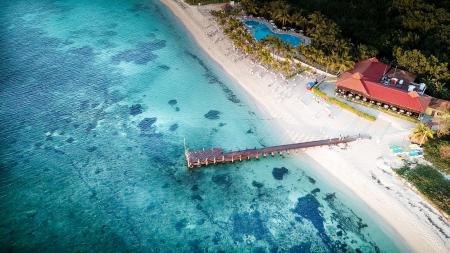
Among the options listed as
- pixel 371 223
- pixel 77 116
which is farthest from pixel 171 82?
pixel 371 223

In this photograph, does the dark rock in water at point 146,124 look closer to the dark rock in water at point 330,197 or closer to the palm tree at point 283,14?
the dark rock in water at point 330,197

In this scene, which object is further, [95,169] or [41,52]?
[41,52]

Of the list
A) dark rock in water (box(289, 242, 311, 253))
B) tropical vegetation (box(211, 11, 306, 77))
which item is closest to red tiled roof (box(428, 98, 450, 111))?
tropical vegetation (box(211, 11, 306, 77))

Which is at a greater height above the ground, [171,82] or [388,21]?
[388,21]

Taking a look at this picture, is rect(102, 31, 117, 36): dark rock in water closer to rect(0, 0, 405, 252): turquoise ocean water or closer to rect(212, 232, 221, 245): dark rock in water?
rect(0, 0, 405, 252): turquoise ocean water

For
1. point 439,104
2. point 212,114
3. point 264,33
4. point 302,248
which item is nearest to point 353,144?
point 439,104

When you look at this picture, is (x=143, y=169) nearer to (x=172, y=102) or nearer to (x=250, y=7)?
(x=172, y=102)

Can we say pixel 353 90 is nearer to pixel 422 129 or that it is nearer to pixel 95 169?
pixel 422 129
